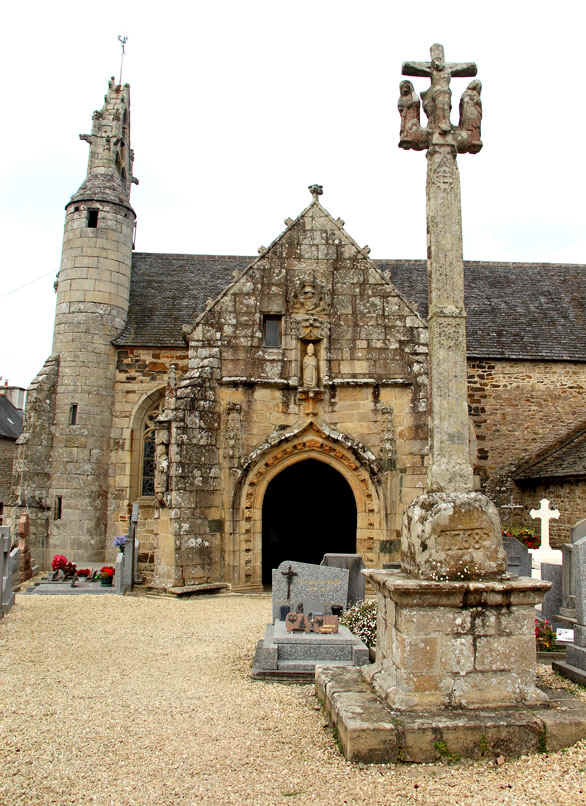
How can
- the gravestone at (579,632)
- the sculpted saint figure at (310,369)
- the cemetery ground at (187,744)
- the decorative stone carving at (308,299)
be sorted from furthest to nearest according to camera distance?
the decorative stone carving at (308,299), the sculpted saint figure at (310,369), the gravestone at (579,632), the cemetery ground at (187,744)

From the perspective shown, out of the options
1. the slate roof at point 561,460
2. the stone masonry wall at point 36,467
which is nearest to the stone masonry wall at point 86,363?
the stone masonry wall at point 36,467

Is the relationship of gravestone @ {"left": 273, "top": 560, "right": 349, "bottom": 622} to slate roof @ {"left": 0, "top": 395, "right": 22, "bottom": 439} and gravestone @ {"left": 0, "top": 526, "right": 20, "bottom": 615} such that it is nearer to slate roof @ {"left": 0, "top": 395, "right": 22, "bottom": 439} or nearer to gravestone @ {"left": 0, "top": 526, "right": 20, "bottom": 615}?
gravestone @ {"left": 0, "top": 526, "right": 20, "bottom": 615}

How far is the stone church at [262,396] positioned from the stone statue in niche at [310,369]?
0.06m

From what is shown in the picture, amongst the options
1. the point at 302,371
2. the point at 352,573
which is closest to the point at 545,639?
the point at 352,573

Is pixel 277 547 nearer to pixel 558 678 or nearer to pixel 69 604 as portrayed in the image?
pixel 69 604

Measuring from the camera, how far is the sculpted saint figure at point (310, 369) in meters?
11.7

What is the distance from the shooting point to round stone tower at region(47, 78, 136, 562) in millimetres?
14555

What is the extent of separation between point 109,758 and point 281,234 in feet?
32.4

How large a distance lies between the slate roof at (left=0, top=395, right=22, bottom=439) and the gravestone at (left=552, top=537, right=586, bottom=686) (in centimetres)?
2754

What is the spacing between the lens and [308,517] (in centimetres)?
1658

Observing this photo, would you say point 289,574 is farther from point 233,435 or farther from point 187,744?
point 233,435

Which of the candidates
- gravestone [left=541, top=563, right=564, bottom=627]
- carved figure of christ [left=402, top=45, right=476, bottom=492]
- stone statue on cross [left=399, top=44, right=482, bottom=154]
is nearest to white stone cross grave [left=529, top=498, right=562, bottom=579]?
gravestone [left=541, top=563, right=564, bottom=627]

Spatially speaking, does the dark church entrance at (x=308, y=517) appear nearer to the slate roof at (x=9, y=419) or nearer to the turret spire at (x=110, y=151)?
the turret spire at (x=110, y=151)

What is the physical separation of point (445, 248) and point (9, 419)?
30.9 meters
